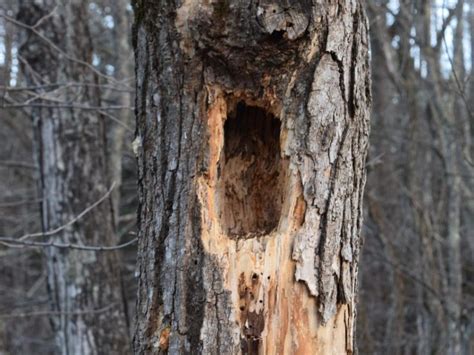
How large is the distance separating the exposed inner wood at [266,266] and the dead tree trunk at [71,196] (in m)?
2.57

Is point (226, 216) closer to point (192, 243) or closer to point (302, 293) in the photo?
point (192, 243)

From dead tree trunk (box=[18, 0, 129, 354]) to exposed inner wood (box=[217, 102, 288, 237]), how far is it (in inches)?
96.4

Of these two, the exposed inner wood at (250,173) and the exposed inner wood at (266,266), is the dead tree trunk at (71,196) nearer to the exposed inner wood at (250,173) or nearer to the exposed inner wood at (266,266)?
the exposed inner wood at (250,173)

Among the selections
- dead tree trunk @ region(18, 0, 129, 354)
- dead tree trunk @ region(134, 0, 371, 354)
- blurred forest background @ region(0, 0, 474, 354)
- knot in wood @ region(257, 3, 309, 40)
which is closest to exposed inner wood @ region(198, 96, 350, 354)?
dead tree trunk @ region(134, 0, 371, 354)

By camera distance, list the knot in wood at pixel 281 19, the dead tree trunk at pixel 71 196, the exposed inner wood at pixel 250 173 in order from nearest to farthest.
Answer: the knot in wood at pixel 281 19 < the exposed inner wood at pixel 250 173 < the dead tree trunk at pixel 71 196

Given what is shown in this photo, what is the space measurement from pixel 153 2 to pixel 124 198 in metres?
7.88

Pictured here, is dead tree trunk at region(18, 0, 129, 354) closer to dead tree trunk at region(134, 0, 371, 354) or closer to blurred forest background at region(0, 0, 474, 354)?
blurred forest background at region(0, 0, 474, 354)

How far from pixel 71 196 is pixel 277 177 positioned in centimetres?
268

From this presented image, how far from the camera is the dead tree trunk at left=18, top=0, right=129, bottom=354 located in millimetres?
4480

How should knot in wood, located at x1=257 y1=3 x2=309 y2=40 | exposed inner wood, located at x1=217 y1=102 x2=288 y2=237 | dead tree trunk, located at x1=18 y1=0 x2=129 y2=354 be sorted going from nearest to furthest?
knot in wood, located at x1=257 y1=3 x2=309 y2=40
exposed inner wood, located at x1=217 y1=102 x2=288 y2=237
dead tree trunk, located at x1=18 y1=0 x2=129 y2=354

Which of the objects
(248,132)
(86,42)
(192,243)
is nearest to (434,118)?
(86,42)

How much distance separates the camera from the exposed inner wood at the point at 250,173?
2.20 m

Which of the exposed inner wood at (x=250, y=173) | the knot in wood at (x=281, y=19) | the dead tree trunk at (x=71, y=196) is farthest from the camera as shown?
the dead tree trunk at (x=71, y=196)

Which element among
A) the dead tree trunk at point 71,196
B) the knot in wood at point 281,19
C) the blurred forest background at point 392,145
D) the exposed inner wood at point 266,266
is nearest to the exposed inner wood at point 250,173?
the exposed inner wood at point 266,266
